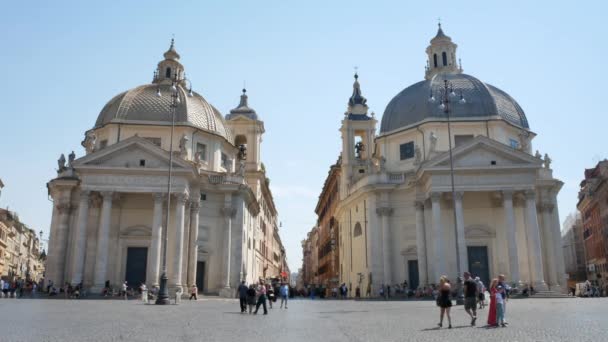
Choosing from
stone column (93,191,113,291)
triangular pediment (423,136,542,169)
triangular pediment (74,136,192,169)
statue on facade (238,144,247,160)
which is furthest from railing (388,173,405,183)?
stone column (93,191,113,291)

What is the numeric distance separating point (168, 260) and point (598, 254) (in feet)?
199

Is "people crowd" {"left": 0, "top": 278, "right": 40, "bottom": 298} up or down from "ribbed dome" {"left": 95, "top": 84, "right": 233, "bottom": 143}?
down

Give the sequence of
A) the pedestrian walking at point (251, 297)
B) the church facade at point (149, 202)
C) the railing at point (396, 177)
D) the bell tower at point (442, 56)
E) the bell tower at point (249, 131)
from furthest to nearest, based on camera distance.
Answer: the bell tower at point (249, 131) → the bell tower at point (442, 56) → the railing at point (396, 177) → the church facade at point (149, 202) → the pedestrian walking at point (251, 297)

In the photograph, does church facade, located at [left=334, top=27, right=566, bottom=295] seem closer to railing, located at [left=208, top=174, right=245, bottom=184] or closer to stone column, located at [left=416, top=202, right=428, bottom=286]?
stone column, located at [left=416, top=202, right=428, bottom=286]

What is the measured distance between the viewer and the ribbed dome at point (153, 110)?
45344 mm

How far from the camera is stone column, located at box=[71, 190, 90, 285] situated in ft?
124

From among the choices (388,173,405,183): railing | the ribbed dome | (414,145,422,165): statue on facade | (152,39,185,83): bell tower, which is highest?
(152,39,185,83): bell tower

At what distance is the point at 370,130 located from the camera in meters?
59.8

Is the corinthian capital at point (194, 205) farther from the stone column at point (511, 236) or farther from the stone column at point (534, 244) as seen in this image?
the stone column at point (534, 244)

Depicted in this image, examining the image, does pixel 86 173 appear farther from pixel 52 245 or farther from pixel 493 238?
pixel 493 238

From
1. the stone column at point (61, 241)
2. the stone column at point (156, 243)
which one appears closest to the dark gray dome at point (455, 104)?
the stone column at point (156, 243)

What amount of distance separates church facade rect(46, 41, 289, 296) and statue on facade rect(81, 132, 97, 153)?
0.30ft

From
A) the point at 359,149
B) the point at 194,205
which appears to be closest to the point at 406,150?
the point at 359,149

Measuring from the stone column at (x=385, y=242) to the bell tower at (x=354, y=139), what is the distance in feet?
33.1
